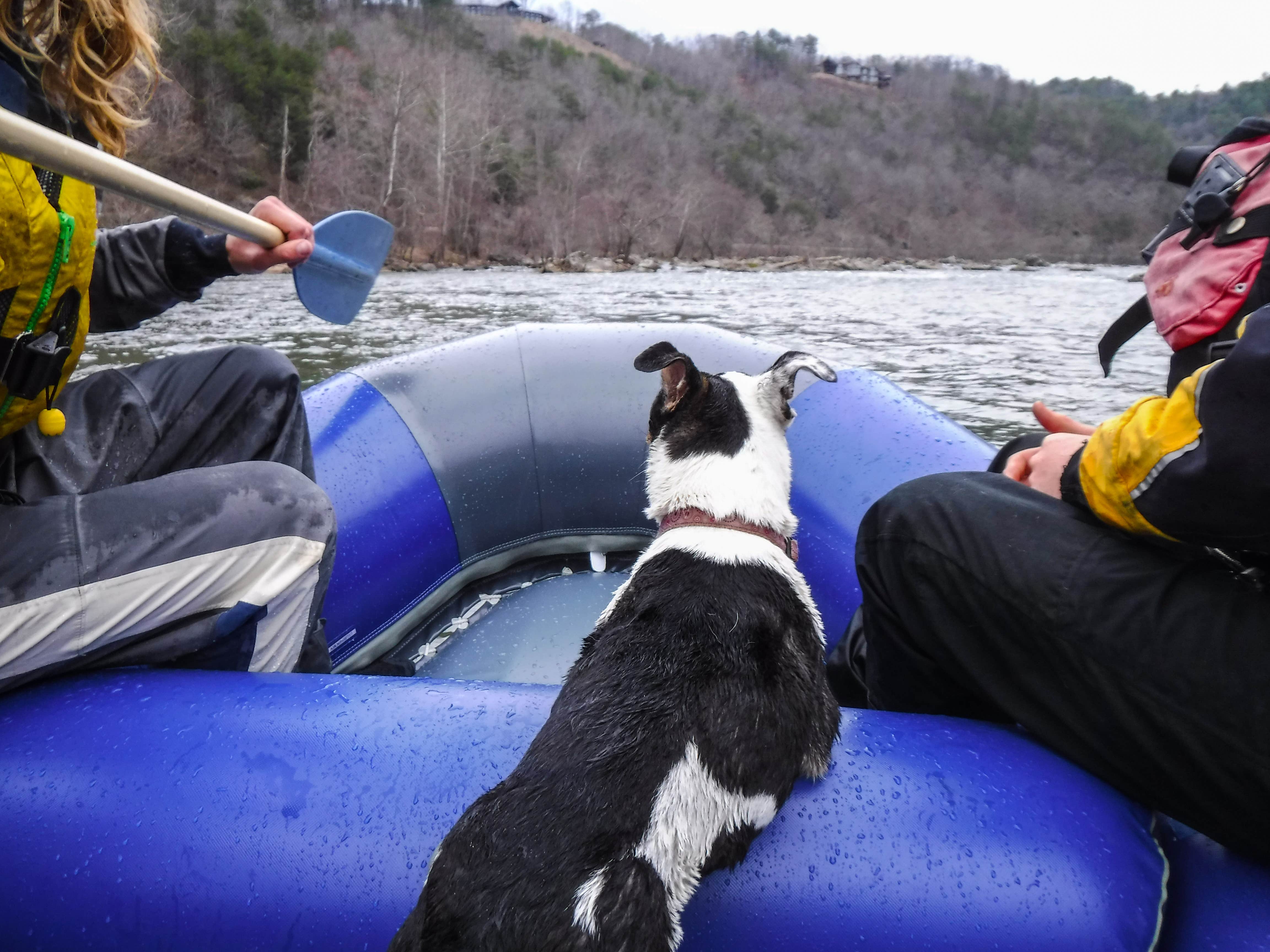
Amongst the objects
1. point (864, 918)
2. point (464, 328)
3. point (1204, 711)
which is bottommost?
point (464, 328)

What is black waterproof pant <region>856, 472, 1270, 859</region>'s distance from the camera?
110 centimetres

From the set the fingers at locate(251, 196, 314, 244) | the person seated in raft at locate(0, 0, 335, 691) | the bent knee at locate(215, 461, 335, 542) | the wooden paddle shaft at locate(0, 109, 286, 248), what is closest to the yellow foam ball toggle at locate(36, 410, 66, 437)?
the person seated in raft at locate(0, 0, 335, 691)

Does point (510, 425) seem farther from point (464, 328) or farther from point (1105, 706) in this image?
point (464, 328)

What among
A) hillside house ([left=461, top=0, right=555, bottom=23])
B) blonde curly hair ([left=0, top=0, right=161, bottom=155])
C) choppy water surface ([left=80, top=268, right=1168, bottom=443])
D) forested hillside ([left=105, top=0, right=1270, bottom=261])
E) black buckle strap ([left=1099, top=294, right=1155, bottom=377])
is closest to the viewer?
blonde curly hair ([left=0, top=0, right=161, bottom=155])

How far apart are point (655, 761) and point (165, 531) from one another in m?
0.99

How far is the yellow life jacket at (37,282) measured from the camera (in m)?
1.33

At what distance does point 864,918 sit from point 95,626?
1.38 metres

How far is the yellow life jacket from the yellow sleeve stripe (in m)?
1.81

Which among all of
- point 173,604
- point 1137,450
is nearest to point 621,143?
point 173,604

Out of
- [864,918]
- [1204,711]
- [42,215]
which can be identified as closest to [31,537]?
[42,215]

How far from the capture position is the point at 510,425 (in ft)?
9.87

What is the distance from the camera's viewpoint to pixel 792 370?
2.04 meters

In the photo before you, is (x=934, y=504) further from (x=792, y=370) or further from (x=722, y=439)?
(x=792, y=370)

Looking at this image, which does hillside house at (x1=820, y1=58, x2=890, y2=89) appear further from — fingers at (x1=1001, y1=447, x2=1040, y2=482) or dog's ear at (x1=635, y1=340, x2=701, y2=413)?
fingers at (x1=1001, y1=447, x2=1040, y2=482)
